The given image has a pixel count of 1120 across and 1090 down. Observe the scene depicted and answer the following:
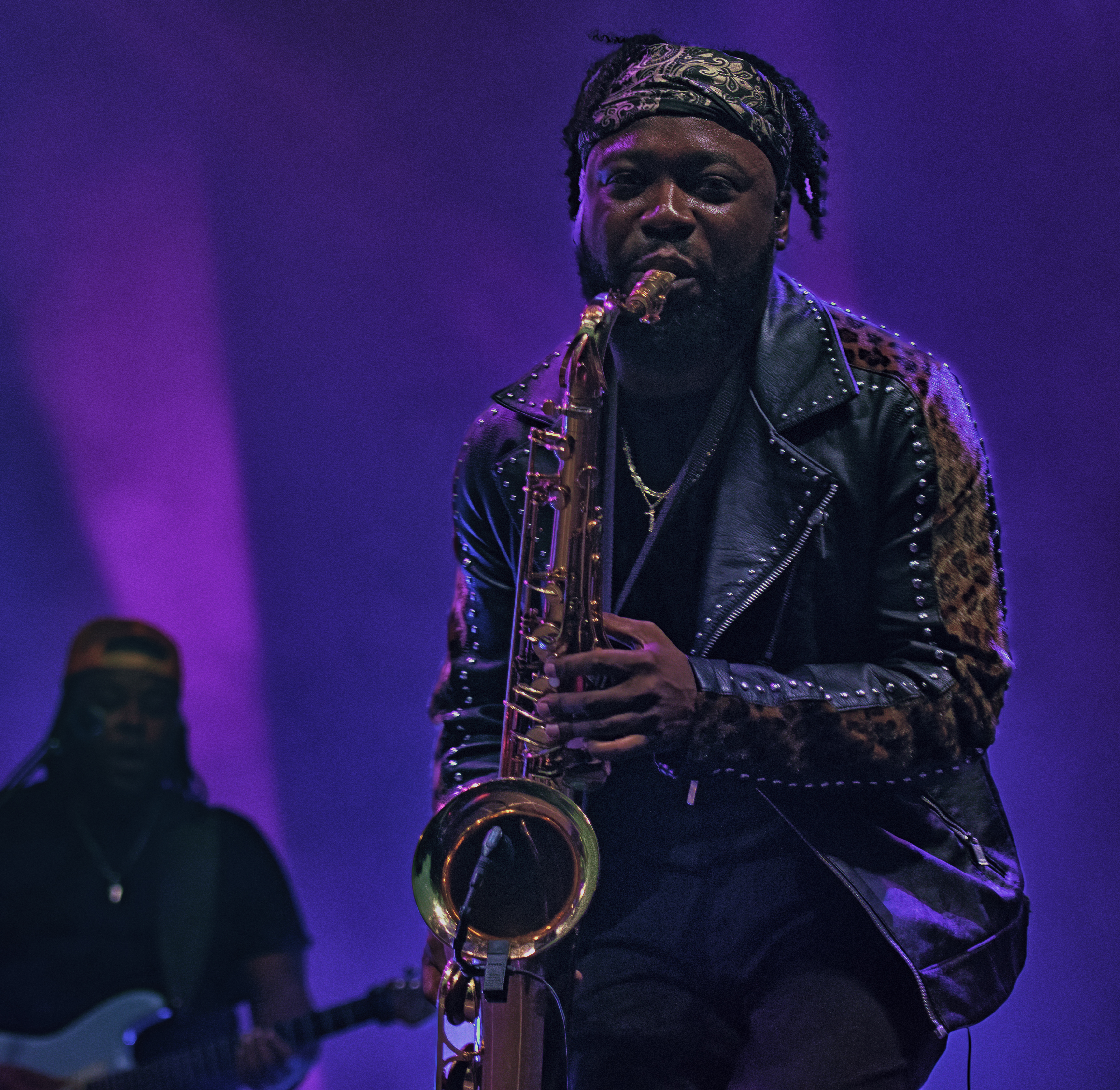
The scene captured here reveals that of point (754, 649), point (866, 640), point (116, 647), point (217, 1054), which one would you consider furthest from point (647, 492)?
point (217, 1054)

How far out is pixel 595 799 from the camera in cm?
222

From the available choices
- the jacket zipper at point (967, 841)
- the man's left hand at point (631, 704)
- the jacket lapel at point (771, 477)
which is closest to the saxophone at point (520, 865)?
the man's left hand at point (631, 704)

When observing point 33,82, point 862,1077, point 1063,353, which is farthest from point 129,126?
point 862,1077

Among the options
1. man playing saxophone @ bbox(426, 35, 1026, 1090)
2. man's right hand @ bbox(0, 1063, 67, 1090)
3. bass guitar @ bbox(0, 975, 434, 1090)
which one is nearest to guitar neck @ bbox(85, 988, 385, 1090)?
bass guitar @ bbox(0, 975, 434, 1090)

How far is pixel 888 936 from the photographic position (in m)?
1.89

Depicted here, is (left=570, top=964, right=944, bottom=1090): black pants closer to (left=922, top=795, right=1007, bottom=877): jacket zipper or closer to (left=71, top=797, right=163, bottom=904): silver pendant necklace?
(left=922, top=795, right=1007, bottom=877): jacket zipper

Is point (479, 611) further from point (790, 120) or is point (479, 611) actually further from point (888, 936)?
point (790, 120)

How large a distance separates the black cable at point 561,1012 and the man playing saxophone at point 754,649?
0.07 feet

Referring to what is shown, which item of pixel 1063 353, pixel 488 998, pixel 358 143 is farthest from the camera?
pixel 358 143

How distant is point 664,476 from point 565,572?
354mm

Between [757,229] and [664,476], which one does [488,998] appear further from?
[757,229]

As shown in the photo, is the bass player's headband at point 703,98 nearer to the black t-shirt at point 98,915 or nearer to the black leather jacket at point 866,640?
the black leather jacket at point 866,640

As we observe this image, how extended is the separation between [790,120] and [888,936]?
164 cm

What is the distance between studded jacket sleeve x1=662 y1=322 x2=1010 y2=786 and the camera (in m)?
1.90
